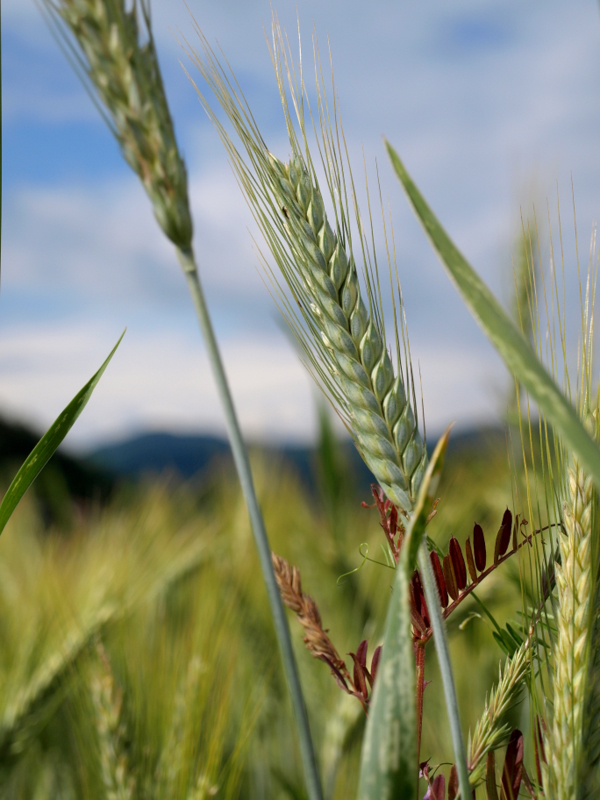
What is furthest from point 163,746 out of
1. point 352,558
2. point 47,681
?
point 352,558

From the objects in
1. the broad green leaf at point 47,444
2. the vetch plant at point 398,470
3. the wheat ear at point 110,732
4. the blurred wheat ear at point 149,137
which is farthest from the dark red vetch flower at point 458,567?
the wheat ear at point 110,732

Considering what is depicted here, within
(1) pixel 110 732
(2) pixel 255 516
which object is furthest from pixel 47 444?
(1) pixel 110 732

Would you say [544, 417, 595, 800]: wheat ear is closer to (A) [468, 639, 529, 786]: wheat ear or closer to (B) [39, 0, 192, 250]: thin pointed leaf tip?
(A) [468, 639, 529, 786]: wheat ear

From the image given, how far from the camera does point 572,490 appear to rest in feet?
1.06

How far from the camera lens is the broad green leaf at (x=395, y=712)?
0.76 ft

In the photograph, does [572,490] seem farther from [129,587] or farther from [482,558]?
[129,587]

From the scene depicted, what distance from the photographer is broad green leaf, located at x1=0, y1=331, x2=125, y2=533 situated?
1.09 feet

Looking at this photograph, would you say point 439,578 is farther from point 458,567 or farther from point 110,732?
point 110,732

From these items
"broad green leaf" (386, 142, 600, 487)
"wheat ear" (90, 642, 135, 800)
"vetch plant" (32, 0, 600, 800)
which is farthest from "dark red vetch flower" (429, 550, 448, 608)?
"wheat ear" (90, 642, 135, 800)

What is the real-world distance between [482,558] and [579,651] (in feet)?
0.21

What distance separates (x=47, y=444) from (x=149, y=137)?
0.58ft

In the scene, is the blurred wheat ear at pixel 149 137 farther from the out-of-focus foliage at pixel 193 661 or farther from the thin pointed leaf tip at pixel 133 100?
the out-of-focus foliage at pixel 193 661

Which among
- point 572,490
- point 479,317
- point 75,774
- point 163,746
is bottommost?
point 75,774

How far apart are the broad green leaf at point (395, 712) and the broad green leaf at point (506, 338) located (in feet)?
0.18
